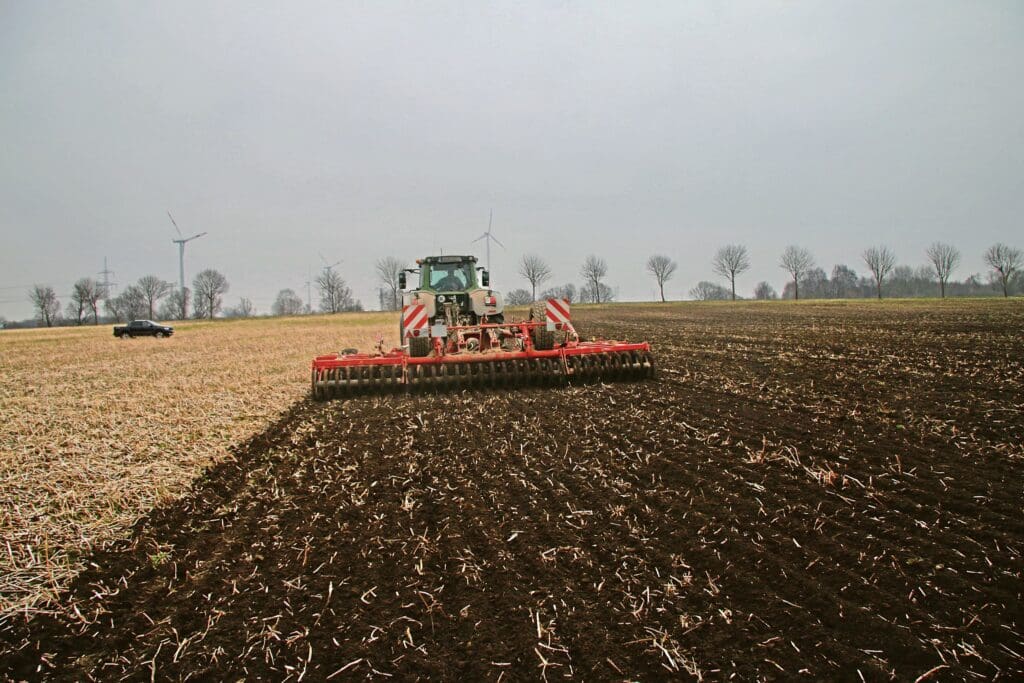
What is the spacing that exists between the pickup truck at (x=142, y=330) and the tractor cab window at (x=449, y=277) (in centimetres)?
3150

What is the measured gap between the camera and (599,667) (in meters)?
2.18

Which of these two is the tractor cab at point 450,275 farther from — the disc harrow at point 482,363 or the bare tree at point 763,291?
the bare tree at point 763,291

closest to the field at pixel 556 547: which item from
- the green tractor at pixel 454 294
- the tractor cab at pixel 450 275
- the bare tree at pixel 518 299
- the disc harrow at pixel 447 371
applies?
the disc harrow at pixel 447 371

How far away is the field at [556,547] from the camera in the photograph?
228cm

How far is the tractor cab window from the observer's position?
11.5 m

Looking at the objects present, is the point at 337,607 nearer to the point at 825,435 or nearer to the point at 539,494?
the point at 539,494

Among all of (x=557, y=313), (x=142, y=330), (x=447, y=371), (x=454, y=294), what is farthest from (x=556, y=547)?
(x=142, y=330)

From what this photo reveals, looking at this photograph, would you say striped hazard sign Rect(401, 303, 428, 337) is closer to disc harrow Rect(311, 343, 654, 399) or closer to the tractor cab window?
disc harrow Rect(311, 343, 654, 399)

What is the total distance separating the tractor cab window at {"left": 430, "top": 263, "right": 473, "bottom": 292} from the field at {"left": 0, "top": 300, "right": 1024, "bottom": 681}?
5.39m

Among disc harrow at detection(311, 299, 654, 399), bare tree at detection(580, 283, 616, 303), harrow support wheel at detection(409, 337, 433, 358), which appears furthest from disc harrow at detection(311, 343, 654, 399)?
bare tree at detection(580, 283, 616, 303)

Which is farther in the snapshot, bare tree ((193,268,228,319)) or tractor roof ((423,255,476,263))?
bare tree ((193,268,228,319))

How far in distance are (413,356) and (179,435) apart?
3.51 m

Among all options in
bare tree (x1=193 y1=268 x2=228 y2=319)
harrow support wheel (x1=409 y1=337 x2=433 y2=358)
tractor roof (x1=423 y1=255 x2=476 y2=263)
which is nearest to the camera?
harrow support wheel (x1=409 y1=337 x2=433 y2=358)

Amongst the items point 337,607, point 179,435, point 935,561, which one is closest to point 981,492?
point 935,561
